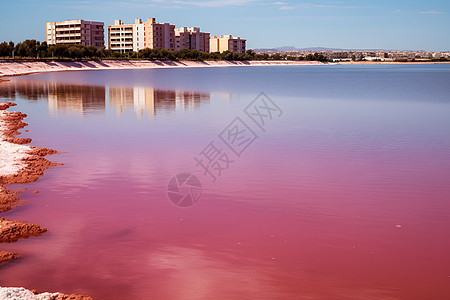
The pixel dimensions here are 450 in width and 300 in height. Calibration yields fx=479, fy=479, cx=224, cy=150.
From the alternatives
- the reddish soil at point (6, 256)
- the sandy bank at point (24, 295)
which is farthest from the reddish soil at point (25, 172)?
the sandy bank at point (24, 295)

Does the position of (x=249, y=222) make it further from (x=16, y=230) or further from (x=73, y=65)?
(x=73, y=65)

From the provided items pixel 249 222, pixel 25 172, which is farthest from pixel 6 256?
pixel 25 172

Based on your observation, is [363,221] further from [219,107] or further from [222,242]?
[219,107]

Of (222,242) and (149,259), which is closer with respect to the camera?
(149,259)

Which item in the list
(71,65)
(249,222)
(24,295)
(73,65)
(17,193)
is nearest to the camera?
(24,295)

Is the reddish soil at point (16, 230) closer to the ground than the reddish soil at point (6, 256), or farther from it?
farther from it

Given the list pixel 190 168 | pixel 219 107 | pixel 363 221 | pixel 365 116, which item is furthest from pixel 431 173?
pixel 219 107

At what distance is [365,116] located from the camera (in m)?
31.4

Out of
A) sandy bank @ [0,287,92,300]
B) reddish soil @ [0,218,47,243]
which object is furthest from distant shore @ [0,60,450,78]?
sandy bank @ [0,287,92,300]

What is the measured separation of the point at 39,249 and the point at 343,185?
851 centimetres

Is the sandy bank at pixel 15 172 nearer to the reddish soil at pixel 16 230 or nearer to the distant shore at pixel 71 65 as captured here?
the reddish soil at pixel 16 230

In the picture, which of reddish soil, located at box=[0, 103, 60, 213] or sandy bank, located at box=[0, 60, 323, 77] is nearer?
reddish soil, located at box=[0, 103, 60, 213]

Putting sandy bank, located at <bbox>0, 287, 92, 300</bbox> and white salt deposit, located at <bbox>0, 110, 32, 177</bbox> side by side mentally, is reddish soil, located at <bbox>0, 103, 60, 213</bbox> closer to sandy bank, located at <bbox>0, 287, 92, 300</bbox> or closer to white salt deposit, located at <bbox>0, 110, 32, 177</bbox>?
white salt deposit, located at <bbox>0, 110, 32, 177</bbox>

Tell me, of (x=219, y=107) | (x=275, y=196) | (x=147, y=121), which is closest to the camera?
(x=275, y=196)
